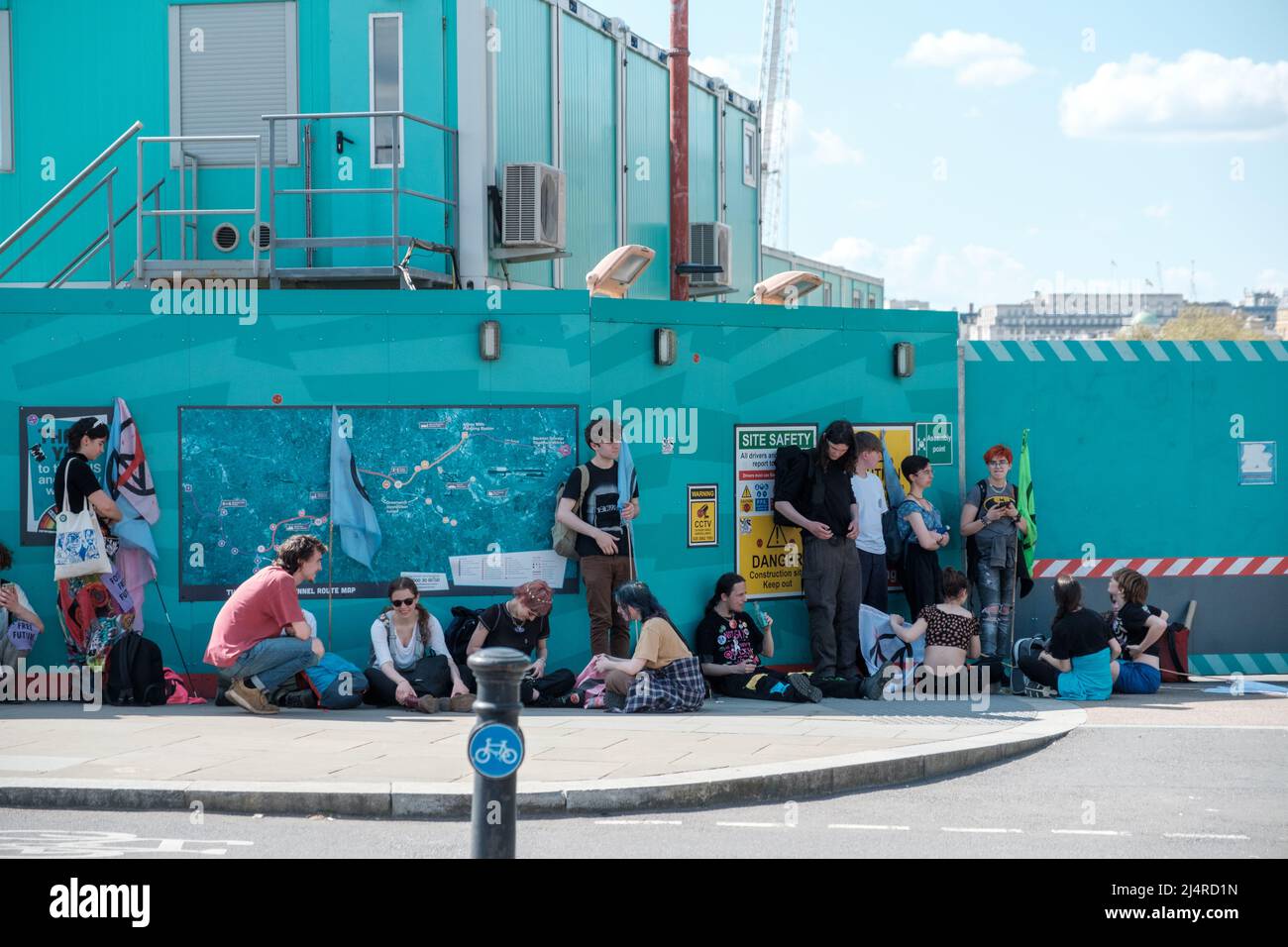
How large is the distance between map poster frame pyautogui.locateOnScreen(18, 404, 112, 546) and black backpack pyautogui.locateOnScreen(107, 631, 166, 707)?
1.29 meters

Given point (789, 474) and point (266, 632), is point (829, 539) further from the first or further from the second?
point (266, 632)

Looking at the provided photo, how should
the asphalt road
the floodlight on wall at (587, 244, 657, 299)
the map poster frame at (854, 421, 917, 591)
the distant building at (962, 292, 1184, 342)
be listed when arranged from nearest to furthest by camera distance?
the asphalt road → the map poster frame at (854, 421, 917, 591) → the floodlight on wall at (587, 244, 657, 299) → the distant building at (962, 292, 1184, 342)

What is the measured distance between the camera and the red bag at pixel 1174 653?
41.8ft

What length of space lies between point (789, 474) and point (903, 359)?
1.70 metres

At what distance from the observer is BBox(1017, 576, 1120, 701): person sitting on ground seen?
38.1 feet

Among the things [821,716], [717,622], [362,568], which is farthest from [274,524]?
[821,716]

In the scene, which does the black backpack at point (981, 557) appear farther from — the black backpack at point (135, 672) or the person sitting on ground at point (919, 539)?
the black backpack at point (135, 672)

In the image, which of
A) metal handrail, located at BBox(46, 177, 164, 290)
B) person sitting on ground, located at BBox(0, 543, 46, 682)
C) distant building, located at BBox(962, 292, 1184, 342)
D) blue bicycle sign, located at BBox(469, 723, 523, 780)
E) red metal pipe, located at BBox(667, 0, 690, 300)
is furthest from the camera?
distant building, located at BBox(962, 292, 1184, 342)

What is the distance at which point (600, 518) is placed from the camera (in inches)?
461

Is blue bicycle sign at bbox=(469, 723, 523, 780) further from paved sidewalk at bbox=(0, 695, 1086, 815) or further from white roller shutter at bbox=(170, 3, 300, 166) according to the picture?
white roller shutter at bbox=(170, 3, 300, 166)

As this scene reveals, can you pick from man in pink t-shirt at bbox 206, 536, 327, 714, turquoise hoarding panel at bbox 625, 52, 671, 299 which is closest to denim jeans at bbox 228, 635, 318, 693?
man in pink t-shirt at bbox 206, 536, 327, 714

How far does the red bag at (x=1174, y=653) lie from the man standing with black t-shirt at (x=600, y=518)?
4.68m

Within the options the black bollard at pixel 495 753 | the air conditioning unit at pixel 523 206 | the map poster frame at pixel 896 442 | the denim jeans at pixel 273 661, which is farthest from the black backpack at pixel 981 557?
the black bollard at pixel 495 753
